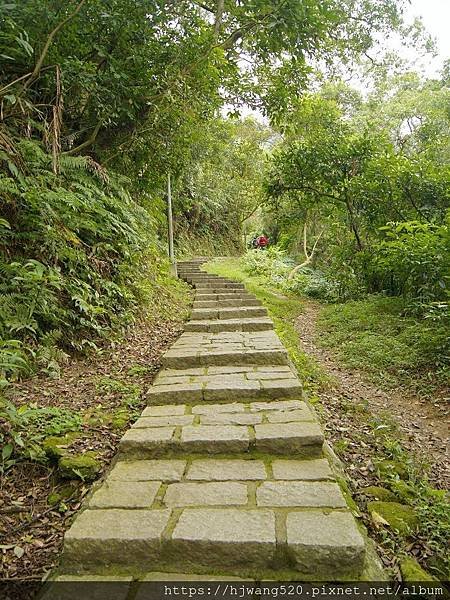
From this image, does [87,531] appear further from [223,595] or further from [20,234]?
[20,234]

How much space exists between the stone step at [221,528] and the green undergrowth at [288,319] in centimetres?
185

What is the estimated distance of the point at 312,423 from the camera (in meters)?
2.54

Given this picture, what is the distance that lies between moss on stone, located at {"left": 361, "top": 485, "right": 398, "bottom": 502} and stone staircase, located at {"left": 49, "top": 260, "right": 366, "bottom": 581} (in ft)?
1.10

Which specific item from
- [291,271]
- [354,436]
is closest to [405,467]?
[354,436]

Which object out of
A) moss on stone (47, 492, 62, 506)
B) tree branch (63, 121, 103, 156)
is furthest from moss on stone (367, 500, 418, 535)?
tree branch (63, 121, 103, 156)

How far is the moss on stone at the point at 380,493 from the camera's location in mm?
2279

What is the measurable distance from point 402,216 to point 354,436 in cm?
572

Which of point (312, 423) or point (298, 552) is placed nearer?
point (298, 552)

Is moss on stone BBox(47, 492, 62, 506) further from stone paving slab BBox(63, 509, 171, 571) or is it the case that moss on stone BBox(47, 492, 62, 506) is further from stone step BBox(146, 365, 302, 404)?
stone step BBox(146, 365, 302, 404)

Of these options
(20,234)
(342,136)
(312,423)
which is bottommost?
(312,423)

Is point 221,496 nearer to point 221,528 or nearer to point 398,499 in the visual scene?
point 221,528

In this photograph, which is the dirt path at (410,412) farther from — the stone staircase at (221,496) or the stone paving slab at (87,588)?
the stone paving slab at (87,588)

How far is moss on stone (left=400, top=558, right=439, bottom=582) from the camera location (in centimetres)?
169

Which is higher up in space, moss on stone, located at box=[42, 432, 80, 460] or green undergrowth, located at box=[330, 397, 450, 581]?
moss on stone, located at box=[42, 432, 80, 460]
